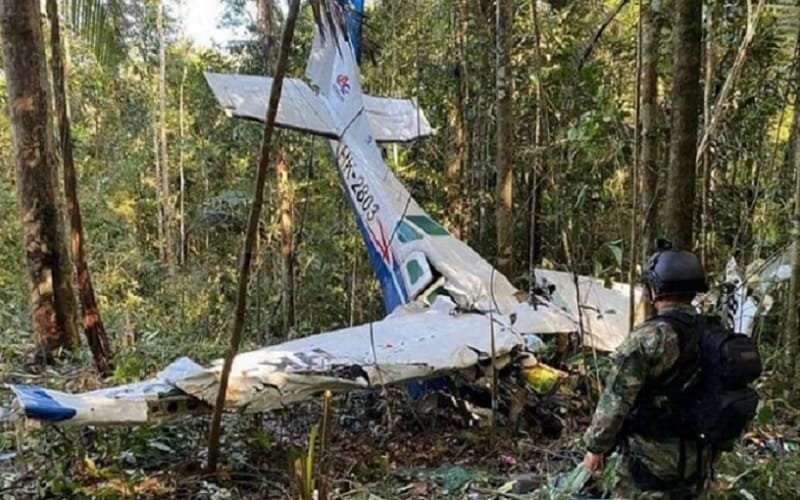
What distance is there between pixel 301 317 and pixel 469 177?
3.72 m

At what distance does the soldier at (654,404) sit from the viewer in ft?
9.34

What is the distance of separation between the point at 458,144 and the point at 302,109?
3.99m

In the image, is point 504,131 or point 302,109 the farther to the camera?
point 302,109

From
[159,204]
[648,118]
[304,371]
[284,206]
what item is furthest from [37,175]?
[159,204]

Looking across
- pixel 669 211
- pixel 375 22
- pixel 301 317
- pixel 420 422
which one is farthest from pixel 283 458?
pixel 375 22

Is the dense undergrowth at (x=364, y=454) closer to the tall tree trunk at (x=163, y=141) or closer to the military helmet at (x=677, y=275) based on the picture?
the military helmet at (x=677, y=275)

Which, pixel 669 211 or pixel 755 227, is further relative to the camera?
pixel 755 227

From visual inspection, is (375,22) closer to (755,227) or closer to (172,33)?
(755,227)

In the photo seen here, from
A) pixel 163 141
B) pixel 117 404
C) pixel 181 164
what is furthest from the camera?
pixel 163 141

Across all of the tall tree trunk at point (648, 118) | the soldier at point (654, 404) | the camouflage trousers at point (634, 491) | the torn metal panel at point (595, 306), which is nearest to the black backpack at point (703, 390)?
the soldier at point (654, 404)

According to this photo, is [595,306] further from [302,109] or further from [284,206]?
[284,206]

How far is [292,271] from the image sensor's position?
11266 millimetres

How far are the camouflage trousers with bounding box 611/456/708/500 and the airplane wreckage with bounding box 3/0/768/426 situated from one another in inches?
75.0

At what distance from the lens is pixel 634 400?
288 cm
